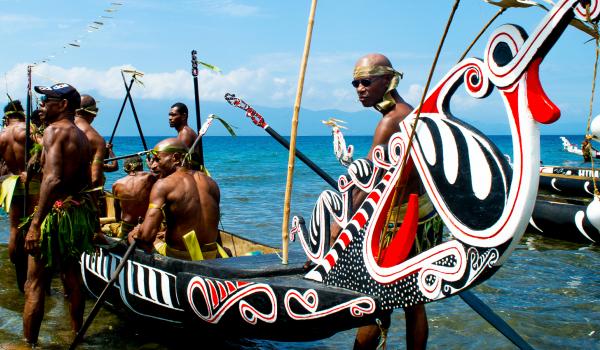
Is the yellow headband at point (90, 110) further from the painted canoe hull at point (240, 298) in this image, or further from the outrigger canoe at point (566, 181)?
the outrigger canoe at point (566, 181)

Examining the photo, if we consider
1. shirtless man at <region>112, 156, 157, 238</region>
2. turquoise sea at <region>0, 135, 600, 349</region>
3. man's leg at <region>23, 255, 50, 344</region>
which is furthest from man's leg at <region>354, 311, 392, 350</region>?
shirtless man at <region>112, 156, 157, 238</region>

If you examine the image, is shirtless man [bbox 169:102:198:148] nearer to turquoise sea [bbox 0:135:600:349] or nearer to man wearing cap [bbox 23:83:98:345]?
turquoise sea [bbox 0:135:600:349]

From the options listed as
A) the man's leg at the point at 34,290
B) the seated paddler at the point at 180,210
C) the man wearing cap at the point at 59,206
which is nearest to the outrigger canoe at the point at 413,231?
the seated paddler at the point at 180,210

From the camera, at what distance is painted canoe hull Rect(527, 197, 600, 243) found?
463 inches

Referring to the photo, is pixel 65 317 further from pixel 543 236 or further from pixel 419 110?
pixel 543 236

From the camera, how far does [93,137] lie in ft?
23.9

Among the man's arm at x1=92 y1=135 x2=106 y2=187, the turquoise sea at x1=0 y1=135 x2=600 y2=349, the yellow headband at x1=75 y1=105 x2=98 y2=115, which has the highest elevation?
the yellow headband at x1=75 y1=105 x2=98 y2=115

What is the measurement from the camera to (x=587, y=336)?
668cm

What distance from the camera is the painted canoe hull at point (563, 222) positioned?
463 inches

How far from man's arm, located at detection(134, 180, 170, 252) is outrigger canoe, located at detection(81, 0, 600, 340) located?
302mm

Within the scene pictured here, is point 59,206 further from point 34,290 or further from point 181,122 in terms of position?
point 181,122

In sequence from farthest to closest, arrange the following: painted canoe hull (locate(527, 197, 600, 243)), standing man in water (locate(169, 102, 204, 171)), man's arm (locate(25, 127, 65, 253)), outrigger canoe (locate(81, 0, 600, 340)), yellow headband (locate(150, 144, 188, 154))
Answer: painted canoe hull (locate(527, 197, 600, 243))
standing man in water (locate(169, 102, 204, 171))
yellow headband (locate(150, 144, 188, 154))
man's arm (locate(25, 127, 65, 253))
outrigger canoe (locate(81, 0, 600, 340))

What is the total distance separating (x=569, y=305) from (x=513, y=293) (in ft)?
2.48

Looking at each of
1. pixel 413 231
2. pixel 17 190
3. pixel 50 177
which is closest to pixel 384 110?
pixel 413 231
